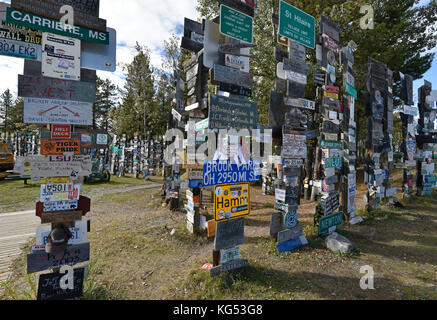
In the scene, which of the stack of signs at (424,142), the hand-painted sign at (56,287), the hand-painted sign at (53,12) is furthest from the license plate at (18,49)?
the stack of signs at (424,142)

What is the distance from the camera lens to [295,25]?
5.68 m

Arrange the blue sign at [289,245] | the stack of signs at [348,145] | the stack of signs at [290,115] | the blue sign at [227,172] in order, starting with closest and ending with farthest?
1. the blue sign at [227,172]
2. the blue sign at [289,245]
3. the stack of signs at [290,115]
4. the stack of signs at [348,145]

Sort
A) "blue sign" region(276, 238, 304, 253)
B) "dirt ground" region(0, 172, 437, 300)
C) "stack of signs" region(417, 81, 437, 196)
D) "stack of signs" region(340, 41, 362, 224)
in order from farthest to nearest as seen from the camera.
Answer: "stack of signs" region(417, 81, 437, 196)
"stack of signs" region(340, 41, 362, 224)
"blue sign" region(276, 238, 304, 253)
"dirt ground" region(0, 172, 437, 300)

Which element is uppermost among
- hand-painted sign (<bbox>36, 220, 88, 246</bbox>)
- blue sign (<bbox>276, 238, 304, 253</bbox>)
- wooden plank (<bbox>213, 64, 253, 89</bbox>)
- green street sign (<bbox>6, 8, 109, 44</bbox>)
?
green street sign (<bbox>6, 8, 109, 44</bbox>)

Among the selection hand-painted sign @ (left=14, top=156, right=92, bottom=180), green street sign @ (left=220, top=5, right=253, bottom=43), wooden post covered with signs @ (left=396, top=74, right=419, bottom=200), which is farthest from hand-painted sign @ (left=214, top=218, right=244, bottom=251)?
wooden post covered with signs @ (left=396, top=74, right=419, bottom=200)

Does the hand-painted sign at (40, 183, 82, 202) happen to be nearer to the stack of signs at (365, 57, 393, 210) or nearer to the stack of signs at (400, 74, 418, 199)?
the stack of signs at (365, 57, 393, 210)

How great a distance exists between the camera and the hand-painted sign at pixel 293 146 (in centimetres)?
569

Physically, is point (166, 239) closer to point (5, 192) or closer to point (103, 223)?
point (103, 223)

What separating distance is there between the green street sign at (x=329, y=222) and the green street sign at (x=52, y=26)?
20.7ft

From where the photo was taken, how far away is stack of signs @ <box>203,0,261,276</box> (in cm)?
414

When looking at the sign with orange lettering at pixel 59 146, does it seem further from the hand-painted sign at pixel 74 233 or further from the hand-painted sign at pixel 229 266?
the hand-painted sign at pixel 229 266

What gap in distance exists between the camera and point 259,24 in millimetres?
14367

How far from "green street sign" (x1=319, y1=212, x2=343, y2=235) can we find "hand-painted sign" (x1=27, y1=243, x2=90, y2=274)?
543 cm

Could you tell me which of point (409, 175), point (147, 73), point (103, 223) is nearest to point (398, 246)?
point (409, 175)
